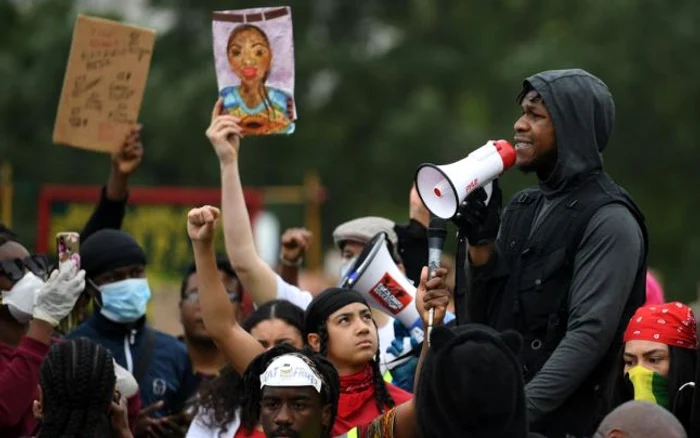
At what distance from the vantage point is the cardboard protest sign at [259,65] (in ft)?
28.7

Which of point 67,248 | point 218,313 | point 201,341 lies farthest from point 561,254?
point 201,341

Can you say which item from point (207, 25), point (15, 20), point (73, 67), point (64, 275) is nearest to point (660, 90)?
point (207, 25)

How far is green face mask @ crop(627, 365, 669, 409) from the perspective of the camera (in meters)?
7.25

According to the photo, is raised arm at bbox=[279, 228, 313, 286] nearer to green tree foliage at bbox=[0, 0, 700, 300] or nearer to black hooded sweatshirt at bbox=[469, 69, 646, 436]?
black hooded sweatshirt at bbox=[469, 69, 646, 436]

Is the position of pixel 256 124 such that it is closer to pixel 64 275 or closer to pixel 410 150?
pixel 64 275

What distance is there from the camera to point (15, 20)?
32.8 m

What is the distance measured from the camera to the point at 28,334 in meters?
7.74

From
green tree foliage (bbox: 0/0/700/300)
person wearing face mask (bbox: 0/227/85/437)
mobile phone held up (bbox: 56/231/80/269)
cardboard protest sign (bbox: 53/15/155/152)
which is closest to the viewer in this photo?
person wearing face mask (bbox: 0/227/85/437)

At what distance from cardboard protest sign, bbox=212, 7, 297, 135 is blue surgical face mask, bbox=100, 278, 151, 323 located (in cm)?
94

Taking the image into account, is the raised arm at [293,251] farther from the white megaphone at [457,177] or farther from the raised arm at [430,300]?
the raised arm at [430,300]

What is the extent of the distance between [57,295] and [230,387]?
94 cm

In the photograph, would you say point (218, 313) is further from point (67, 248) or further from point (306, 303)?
point (306, 303)

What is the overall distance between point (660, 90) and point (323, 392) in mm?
20511

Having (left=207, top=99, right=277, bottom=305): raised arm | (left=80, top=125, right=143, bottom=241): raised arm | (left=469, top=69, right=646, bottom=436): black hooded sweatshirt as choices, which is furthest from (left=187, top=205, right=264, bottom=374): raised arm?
(left=80, top=125, right=143, bottom=241): raised arm
